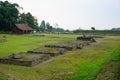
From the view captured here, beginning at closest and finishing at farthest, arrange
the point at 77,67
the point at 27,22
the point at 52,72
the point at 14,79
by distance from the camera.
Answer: the point at 14,79
the point at 52,72
the point at 77,67
the point at 27,22

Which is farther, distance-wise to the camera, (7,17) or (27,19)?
(27,19)

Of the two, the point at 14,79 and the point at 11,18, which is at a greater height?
the point at 11,18

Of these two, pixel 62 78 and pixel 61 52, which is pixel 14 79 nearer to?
pixel 62 78

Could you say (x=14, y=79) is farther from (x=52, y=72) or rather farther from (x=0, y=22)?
Result: (x=0, y=22)

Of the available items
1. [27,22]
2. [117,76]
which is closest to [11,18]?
[27,22]

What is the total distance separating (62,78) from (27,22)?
54.7 metres

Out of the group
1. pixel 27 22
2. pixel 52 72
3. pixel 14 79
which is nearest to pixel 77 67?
pixel 52 72

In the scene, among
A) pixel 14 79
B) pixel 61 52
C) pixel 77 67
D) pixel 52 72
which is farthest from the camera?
pixel 61 52

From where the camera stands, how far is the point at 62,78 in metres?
14.9

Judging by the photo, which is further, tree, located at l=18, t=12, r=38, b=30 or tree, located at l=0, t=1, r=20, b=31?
tree, located at l=18, t=12, r=38, b=30

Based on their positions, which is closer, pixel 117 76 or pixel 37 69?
pixel 117 76

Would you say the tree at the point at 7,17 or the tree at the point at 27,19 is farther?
the tree at the point at 27,19

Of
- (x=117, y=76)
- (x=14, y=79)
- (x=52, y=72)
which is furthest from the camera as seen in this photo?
(x=52, y=72)

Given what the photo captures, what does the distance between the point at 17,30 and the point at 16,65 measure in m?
40.6
